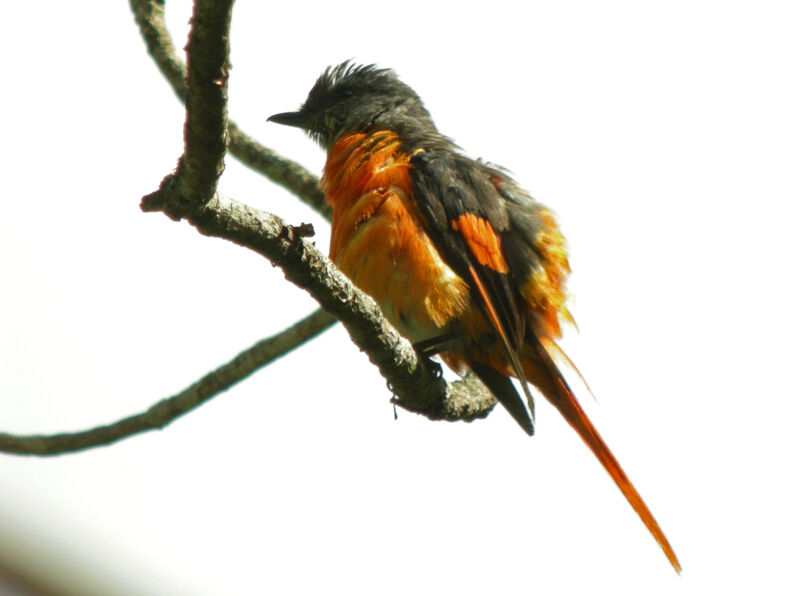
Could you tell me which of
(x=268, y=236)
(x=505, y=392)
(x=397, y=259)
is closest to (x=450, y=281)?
(x=397, y=259)

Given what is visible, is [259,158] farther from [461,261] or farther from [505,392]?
[505,392]

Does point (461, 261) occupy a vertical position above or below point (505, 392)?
above

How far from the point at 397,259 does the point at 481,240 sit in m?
0.53

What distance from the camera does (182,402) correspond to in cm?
479

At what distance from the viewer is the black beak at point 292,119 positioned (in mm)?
6570

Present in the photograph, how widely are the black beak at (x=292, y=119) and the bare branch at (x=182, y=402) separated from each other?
2.00 meters

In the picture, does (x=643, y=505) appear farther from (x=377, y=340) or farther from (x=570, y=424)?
(x=377, y=340)

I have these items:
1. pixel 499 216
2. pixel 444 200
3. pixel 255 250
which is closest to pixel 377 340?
pixel 255 250

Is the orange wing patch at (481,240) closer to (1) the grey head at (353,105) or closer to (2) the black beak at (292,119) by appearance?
(1) the grey head at (353,105)

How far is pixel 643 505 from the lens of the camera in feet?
16.1

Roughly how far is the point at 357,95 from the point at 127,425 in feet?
10.00

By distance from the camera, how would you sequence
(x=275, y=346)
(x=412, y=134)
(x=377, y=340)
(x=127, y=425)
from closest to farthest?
(x=377, y=340)
(x=127, y=425)
(x=275, y=346)
(x=412, y=134)

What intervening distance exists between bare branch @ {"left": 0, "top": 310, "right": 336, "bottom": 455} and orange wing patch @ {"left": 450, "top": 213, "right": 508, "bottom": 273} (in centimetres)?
99

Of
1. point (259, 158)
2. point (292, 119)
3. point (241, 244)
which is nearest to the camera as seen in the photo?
point (241, 244)
